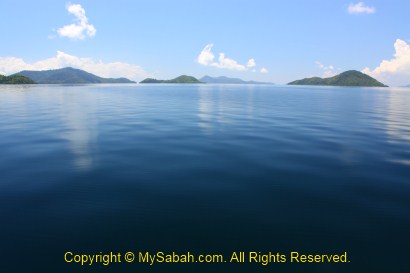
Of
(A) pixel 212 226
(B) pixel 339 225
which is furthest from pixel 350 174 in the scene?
(A) pixel 212 226

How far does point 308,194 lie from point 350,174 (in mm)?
4143

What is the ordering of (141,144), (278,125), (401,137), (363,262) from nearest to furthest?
(363,262)
(141,144)
(401,137)
(278,125)

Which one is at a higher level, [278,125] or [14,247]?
[278,125]

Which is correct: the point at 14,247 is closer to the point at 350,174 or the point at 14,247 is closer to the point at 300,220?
the point at 300,220

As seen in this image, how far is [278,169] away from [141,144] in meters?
10.9

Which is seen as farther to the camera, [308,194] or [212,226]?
[308,194]

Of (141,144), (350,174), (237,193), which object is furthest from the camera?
(141,144)

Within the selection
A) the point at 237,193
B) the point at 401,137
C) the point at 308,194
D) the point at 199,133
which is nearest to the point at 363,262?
the point at 308,194

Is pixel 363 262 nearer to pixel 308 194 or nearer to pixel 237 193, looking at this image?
pixel 308 194

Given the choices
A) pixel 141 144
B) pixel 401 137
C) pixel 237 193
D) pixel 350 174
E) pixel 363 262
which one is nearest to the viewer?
pixel 363 262

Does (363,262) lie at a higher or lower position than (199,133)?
lower

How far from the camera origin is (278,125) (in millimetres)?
30266

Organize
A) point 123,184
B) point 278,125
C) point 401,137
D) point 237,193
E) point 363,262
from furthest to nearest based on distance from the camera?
point 278,125
point 401,137
point 123,184
point 237,193
point 363,262

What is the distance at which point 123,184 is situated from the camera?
12594mm
